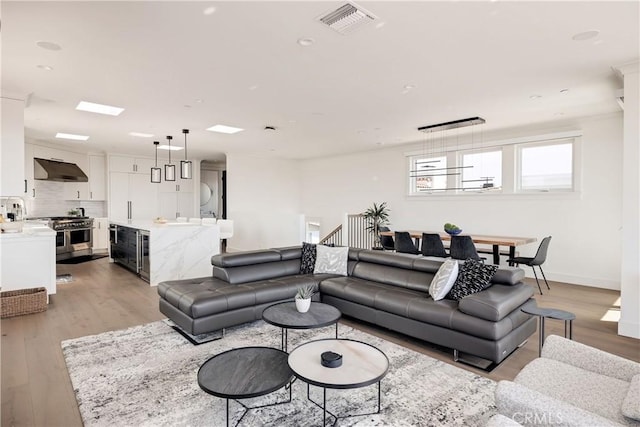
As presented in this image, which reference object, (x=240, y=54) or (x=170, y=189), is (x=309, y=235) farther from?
(x=240, y=54)

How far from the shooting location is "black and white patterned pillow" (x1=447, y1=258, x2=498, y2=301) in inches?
130

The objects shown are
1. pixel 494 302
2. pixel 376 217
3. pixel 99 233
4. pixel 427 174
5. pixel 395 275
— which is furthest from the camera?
pixel 99 233

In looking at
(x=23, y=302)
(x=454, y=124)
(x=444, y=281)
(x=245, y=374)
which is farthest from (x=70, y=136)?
(x=444, y=281)

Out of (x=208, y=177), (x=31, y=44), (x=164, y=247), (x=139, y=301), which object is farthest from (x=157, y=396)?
(x=208, y=177)

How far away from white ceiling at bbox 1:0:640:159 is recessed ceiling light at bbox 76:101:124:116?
140 millimetres

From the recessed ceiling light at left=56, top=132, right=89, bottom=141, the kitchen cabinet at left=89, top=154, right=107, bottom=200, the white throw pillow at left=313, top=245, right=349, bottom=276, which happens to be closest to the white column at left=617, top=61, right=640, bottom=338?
the white throw pillow at left=313, top=245, right=349, bottom=276

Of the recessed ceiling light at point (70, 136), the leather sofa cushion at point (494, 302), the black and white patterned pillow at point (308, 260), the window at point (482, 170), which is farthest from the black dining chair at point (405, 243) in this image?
the recessed ceiling light at point (70, 136)

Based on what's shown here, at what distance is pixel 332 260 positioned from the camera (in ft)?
15.5

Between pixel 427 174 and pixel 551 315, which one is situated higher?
pixel 427 174

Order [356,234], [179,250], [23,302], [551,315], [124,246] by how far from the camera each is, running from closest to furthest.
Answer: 1. [551,315]
2. [23,302]
3. [179,250]
4. [124,246]
5. [356,234]

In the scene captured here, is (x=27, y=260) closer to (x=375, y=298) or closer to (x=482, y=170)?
(x=375, y=298)

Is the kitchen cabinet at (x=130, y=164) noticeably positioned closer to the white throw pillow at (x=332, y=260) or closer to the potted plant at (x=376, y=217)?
the potted plant at (x=376, y=217)

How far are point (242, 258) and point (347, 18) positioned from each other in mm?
2887

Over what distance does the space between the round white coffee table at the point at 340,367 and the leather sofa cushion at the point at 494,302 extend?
111 centimetres
